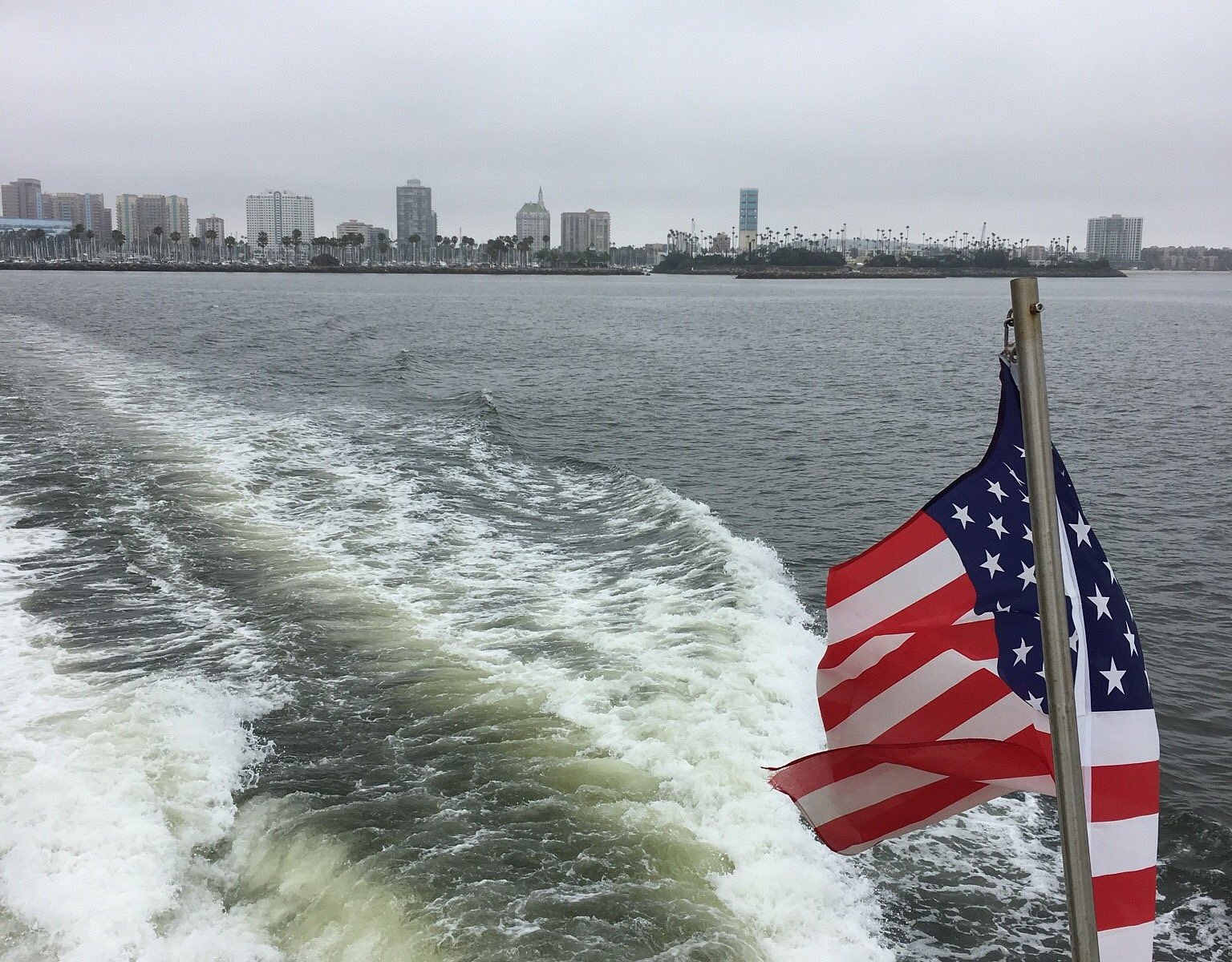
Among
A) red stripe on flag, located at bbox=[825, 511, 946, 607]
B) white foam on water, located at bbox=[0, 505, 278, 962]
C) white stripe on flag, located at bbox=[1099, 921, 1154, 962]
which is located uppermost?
red stripe on flag, located at bbox=[825, 511, 946, 607]

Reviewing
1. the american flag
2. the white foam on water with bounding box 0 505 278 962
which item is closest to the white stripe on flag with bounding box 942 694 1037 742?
the american flag

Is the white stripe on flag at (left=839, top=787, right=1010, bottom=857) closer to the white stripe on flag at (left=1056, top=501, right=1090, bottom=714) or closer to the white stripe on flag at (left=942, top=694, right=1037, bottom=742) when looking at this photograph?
the white stripe on flag at (left=942, top=694, right=1037, bottom=742)

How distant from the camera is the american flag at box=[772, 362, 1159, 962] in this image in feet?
12.5

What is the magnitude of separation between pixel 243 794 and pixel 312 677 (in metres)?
2.30

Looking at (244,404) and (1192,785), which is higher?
(244,404)

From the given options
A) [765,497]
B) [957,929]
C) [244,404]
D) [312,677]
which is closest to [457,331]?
[244,404]

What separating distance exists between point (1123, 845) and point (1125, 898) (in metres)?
0.19

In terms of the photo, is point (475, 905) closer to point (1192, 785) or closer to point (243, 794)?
point (243, 794)

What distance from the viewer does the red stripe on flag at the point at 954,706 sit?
161 inches

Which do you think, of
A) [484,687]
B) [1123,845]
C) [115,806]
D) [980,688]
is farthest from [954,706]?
[484,687]

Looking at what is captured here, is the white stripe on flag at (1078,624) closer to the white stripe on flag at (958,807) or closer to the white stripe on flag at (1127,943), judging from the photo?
the white stripe on flag at (958,807)

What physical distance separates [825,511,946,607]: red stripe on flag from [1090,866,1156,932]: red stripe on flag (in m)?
1.37

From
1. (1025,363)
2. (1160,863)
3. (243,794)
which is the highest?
(1025,363)

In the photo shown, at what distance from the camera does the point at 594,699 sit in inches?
385
